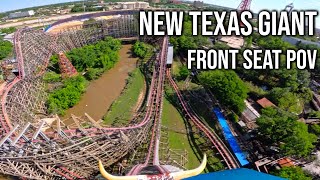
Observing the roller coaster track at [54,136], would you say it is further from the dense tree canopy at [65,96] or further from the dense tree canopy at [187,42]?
the dense tree canopy at [187,42]

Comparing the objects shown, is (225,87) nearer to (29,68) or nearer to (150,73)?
(150,73)

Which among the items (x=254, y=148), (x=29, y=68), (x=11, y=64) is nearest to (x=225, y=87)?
(x=254, y=148)

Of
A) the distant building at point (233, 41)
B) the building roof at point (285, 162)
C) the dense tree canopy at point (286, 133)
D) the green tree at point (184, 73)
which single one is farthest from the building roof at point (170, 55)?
the building roof at point (285, 162)

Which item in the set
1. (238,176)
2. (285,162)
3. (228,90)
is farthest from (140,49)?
(238,176)

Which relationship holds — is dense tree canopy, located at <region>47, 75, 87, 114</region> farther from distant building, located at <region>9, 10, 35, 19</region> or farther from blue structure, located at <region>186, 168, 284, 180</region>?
distant building, located at <region>9, 10, 35, 19</region>

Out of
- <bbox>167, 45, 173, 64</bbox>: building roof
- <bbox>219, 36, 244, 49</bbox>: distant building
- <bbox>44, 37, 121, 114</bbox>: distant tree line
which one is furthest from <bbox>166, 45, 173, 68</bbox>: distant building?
<bbox>219, 36, 244, 49</bbox>: distant building

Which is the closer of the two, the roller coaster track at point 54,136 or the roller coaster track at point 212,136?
the roller coaster track at point 54,136
